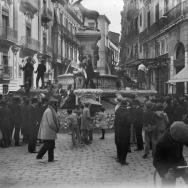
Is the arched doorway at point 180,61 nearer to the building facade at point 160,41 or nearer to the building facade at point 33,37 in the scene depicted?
the building facade at point 160,41

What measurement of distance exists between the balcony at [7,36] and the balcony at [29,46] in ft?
6.49

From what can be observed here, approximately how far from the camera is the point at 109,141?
12.2 m

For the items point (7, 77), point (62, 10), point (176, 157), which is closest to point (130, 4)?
point (62, 10)

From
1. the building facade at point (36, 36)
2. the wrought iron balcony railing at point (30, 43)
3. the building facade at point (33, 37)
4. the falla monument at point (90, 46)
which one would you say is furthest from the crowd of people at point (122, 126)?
the wrought iron balcony railing at point (30, 43)

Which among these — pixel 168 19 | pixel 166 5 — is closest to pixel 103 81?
pixel 168 19

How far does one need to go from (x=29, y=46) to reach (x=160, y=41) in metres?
10.3

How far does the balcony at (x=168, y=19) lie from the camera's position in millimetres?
24047

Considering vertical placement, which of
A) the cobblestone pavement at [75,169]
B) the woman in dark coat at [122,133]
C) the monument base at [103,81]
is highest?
the monument base at [103,81]

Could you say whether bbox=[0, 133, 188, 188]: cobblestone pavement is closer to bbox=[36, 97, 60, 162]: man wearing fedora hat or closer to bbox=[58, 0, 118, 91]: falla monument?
bbox=[36, 97, 60, 162]: man wearing fedora hat

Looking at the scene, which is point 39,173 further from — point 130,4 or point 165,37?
point 130,4

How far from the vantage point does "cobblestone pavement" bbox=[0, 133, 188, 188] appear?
22.3ft

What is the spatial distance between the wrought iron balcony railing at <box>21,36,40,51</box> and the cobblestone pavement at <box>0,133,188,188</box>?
22.2m

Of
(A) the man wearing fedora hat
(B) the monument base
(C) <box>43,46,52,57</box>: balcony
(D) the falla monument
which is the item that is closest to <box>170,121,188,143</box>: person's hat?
(A) the man wearing fedora hat

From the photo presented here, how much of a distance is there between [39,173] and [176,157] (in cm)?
356
